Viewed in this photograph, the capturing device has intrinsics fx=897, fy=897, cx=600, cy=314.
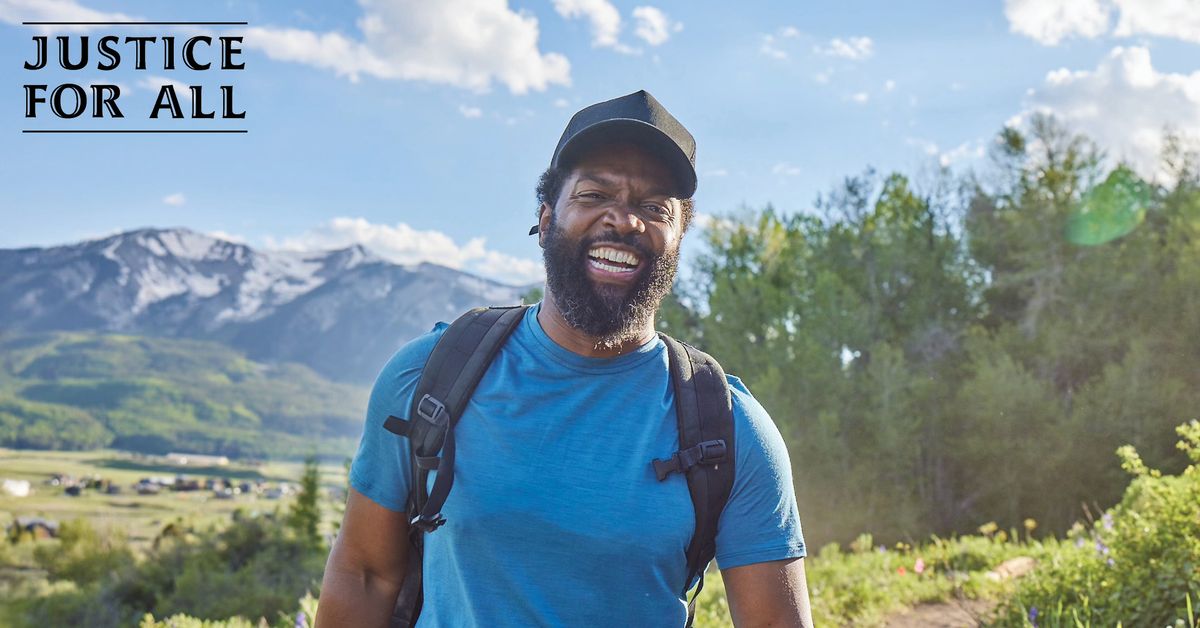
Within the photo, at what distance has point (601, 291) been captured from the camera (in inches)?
79.1

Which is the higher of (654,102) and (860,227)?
(860,227)

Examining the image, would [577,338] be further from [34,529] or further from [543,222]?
[34,529]

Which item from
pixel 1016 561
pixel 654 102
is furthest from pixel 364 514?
pixel 1016 561

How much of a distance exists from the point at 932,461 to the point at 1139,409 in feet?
19.4

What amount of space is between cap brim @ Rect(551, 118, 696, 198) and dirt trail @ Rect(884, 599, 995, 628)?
4859mm

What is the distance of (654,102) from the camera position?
210 centimetres

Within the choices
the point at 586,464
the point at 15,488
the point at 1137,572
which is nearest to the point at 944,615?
the point at 1137,572

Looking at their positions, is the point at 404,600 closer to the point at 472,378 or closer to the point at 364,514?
the point at 364,514

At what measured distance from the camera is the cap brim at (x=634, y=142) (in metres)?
2.01

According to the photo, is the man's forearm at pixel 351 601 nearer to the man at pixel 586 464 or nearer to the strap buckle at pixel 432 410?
the man at pixel 586 464

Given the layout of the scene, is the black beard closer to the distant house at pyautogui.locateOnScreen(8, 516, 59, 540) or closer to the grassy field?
the distant house at pyautogui.locateOnScreen(8, 516, 59, 540)

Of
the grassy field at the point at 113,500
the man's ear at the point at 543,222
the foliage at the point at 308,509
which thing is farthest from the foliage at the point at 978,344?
the grassy field at the point at 113,500

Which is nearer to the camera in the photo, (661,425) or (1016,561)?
(661,425)

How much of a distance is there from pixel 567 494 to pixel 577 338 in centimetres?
37
